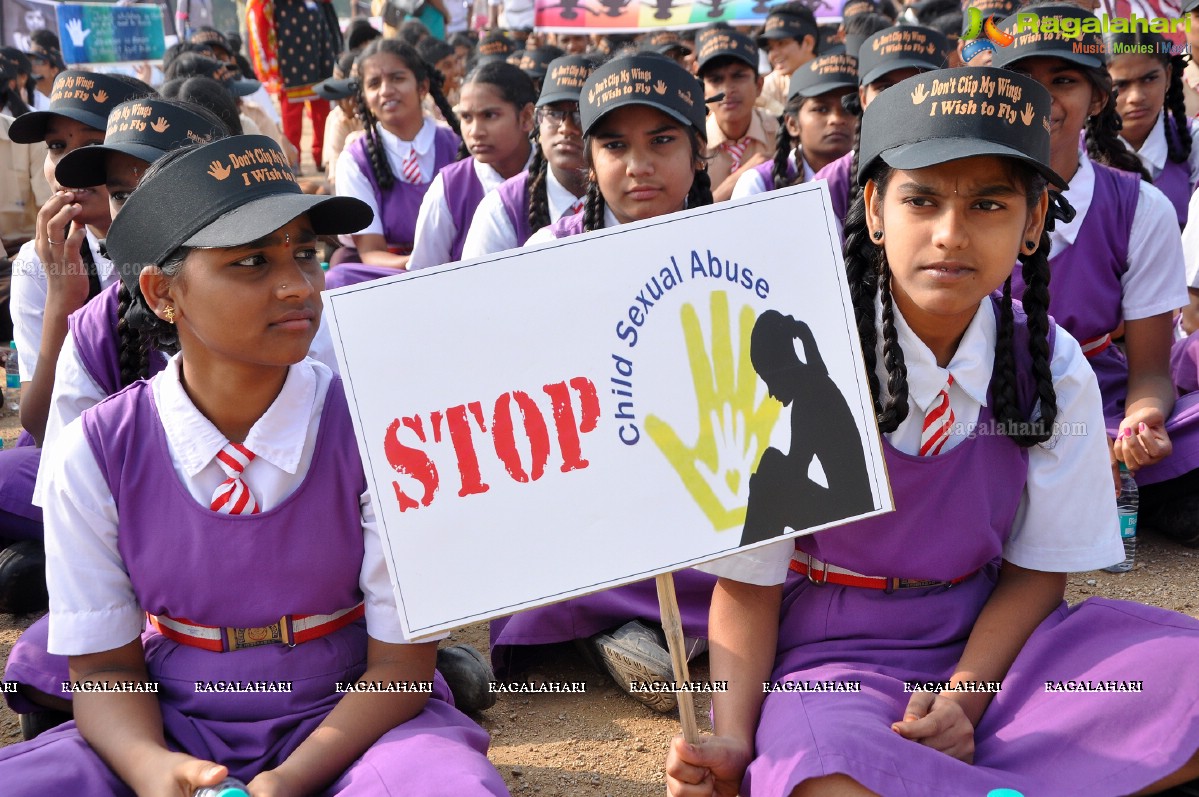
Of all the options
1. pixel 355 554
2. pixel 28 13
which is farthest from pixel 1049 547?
pixel 28 13

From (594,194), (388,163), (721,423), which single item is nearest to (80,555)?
(721,423)

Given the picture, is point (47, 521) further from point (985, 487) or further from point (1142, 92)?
point (1142, 92)

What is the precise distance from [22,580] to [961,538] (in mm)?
2562

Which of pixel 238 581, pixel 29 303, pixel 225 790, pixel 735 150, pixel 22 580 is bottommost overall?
pixel 22 580

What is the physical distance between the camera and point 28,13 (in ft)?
47.0

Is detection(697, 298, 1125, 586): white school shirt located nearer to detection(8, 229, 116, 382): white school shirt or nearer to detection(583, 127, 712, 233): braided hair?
detection(583, 127, 712, 233): braided hair

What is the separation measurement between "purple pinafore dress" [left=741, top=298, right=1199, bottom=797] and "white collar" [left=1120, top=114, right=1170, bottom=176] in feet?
10.1

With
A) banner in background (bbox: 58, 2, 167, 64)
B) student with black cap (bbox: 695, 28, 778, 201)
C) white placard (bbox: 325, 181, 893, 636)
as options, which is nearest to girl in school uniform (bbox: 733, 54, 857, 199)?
student with black cap (bbox: 695, 28, 778, 201)

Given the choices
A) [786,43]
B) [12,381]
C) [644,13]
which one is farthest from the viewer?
[644,13]

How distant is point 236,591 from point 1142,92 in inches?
164

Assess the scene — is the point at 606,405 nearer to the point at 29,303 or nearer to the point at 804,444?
the point at 804,444

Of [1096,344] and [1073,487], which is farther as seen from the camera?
[1096,344]

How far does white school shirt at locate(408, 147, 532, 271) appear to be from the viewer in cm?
512

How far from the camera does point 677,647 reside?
1769mm
